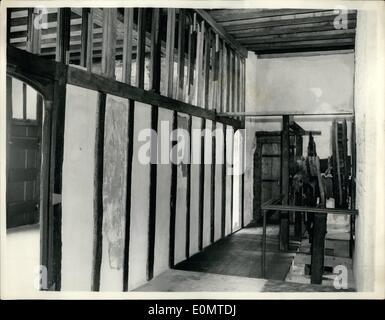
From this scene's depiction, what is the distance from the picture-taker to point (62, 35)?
3496 millimetres

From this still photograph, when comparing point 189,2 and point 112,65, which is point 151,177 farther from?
point 189,2

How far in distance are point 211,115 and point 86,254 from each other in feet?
12.9

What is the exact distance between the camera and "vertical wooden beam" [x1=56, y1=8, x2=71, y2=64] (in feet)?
11.4

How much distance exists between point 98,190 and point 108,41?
1645mm

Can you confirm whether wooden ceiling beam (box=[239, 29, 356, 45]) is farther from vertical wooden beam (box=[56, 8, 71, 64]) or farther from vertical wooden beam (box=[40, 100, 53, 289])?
vertical wooden beam (box=[40, 100, 53, 289])

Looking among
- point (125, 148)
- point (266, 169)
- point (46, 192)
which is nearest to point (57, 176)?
point (46, 192)

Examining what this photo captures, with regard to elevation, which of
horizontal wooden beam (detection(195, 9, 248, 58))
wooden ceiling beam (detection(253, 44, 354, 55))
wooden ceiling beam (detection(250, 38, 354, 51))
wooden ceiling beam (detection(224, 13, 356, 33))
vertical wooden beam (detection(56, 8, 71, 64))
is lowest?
vertical wooden beam (detection(56, 8, 71, 64))

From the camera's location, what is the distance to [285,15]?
688 centimetres

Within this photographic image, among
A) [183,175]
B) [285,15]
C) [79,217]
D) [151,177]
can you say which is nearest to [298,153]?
[285,15]

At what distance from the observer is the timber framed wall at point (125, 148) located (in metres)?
3.45

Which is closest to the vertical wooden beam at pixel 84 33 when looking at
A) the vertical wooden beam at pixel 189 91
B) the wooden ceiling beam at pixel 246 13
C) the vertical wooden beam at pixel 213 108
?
the vertical wooden beam at pixel 189 91

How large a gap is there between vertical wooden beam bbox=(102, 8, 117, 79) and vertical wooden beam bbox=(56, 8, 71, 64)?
63 cm

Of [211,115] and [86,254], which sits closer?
[86,254]

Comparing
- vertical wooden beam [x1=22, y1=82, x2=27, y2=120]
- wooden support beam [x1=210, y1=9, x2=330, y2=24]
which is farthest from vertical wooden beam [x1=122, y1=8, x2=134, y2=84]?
vertical wooden beam [x1=22, y1=82, x2=27, y2=120]
